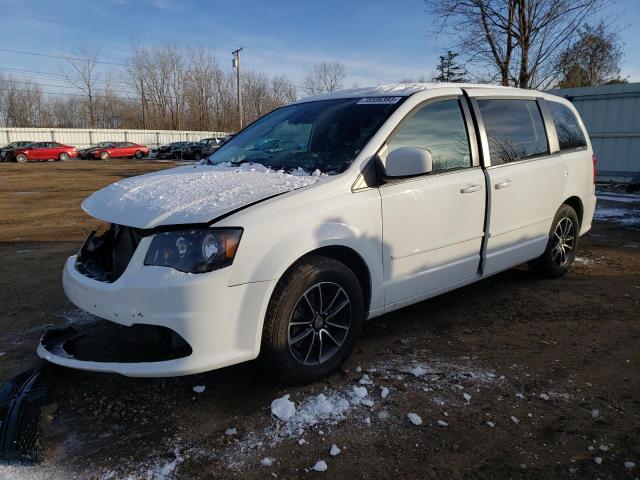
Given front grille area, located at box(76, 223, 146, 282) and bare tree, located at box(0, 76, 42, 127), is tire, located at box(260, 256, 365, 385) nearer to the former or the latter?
front grille area, located at box(76, 223, 146, 282)

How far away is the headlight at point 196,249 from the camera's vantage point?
2549mm

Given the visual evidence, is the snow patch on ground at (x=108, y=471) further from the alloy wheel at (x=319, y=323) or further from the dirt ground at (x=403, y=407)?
the alloy wheel at (x=319, y=323)

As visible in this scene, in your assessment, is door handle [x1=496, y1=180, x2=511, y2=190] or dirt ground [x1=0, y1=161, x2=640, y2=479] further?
door handle [x1=496, y1=180, x2=511, y2=190]

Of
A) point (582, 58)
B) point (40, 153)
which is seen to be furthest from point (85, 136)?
point (582, 58)

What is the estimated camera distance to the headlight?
2.55 m

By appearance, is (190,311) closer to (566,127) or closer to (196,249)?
(196,249)

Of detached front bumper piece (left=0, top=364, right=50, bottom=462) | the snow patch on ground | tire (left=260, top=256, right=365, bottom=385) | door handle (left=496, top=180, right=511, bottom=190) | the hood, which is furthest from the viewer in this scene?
door handle (left=496, top=180, right=511, bottom=190)

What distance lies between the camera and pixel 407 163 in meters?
3.13

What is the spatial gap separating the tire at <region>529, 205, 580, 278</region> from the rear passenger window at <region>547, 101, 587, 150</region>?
65 cm

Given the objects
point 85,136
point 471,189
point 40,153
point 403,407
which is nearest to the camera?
point 403,407

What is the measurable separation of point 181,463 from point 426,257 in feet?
6.74

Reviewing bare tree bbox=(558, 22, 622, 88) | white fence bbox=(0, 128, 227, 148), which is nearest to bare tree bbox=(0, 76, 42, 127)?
white fence bbox=(0, 128, 227, 148)

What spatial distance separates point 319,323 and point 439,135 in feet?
5.61

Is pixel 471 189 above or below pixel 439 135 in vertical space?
below
